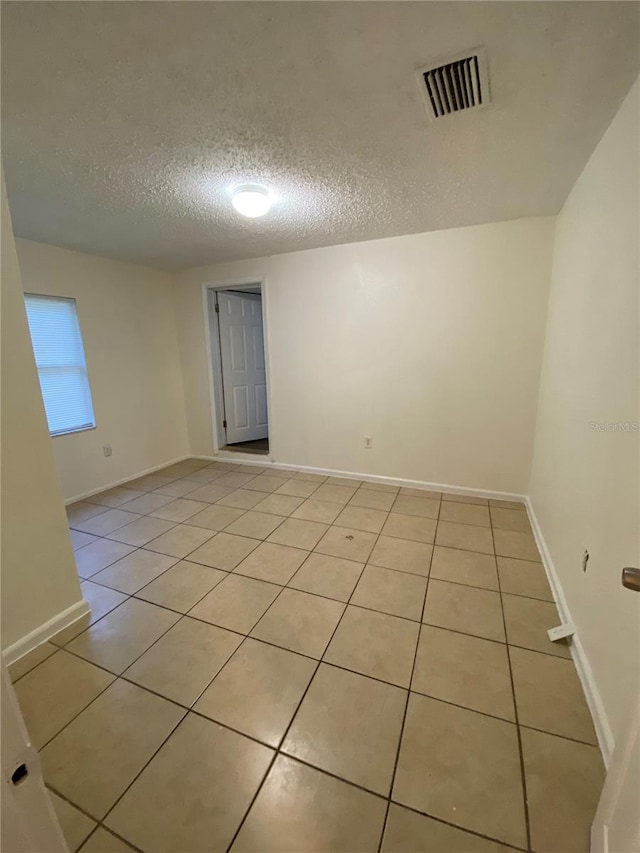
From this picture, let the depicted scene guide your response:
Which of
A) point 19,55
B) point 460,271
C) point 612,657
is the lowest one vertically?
point 612,657

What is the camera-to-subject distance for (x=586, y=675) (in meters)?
1.32

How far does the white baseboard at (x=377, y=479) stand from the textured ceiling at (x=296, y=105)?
223 cm

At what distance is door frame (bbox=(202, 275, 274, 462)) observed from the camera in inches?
139

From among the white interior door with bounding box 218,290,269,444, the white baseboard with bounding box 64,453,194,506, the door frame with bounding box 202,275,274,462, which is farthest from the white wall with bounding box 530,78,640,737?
the white baseboard with bounding box 64,453,194,506

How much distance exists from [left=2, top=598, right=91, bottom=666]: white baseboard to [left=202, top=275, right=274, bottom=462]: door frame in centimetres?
235

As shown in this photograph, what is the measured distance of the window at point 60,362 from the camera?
2.86 metres

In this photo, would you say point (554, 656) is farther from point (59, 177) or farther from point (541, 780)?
point (59, 177)

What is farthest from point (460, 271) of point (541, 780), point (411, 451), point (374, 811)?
point (374, 811)

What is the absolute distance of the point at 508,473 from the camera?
9.57ft

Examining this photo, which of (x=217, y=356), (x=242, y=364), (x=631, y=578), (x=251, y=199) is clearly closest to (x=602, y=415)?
(x=631, y=578)

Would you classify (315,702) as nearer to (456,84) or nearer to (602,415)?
(602,415)

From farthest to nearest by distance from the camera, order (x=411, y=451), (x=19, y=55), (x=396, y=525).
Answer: (x=411, y=451) < (x=396, y=525) < (x=19, y=55)

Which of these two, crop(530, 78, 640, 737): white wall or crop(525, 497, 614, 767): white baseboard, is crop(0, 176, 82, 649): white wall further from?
crop(525, 497, 614, 767): white baseboard

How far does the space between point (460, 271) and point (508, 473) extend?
176cm
